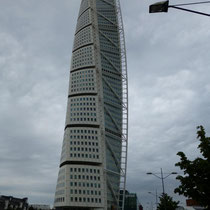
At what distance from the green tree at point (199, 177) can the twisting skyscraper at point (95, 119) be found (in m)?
87.9

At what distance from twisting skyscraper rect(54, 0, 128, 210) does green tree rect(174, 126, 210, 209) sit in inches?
3461

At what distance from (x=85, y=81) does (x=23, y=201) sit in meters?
103

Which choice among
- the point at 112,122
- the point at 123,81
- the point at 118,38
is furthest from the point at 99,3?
the point at 112,122

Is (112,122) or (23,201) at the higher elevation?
(112,122)

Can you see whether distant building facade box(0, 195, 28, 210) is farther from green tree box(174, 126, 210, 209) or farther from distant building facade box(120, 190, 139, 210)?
green tree box(174, 126, 210, 209)

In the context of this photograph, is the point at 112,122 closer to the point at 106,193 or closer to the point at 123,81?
the point at 123,81

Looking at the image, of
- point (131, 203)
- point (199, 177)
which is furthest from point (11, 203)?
point (199, 177)

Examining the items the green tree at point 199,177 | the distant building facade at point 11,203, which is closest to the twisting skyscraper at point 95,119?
the distant building facade at point 11,203

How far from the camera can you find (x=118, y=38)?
14975 centimetres

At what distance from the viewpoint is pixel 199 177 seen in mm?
17609

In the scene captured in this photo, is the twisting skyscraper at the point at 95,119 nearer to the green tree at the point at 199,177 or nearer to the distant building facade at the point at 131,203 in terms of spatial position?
the distant building facade at the point at 131,203

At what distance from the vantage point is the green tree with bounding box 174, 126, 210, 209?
17.1m

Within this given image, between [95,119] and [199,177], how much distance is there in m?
101

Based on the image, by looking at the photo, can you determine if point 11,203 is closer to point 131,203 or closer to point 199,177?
point 131,203
